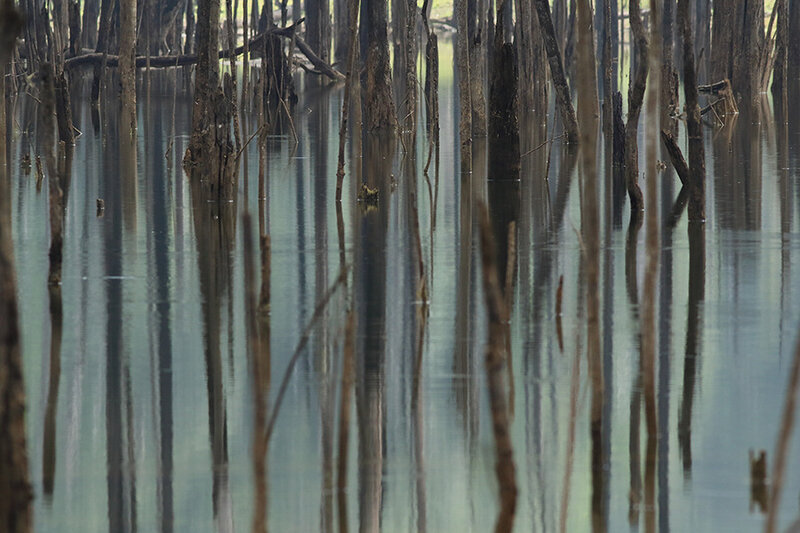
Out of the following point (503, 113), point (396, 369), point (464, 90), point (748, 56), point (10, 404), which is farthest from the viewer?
point (748, 56)

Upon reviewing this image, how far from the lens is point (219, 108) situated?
10773mm

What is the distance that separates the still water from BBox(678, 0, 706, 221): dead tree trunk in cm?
32

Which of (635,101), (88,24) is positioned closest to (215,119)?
(635,101)

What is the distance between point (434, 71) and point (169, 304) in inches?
304

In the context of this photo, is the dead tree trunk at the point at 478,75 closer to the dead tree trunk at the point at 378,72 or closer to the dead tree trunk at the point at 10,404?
the dead tree trunk at the point at 378,72

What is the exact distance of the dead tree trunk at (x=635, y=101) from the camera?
9.49 meters

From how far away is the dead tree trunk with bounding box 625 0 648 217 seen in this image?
9.49 m

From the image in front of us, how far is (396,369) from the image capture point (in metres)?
5.73

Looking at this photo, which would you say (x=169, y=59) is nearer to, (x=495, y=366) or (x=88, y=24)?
(x=88, y=24)

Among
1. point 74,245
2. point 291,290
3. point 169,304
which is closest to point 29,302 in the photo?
point 169,304

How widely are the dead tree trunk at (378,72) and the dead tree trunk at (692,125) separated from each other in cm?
825

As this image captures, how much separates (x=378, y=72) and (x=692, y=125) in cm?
864

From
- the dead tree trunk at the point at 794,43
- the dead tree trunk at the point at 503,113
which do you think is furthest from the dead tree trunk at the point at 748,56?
the dead tree trunk at the point at 503,113

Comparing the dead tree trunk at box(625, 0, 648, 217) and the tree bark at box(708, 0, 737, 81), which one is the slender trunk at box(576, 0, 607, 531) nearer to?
the dead tree trunk at box(625, 0, 648, 217)
